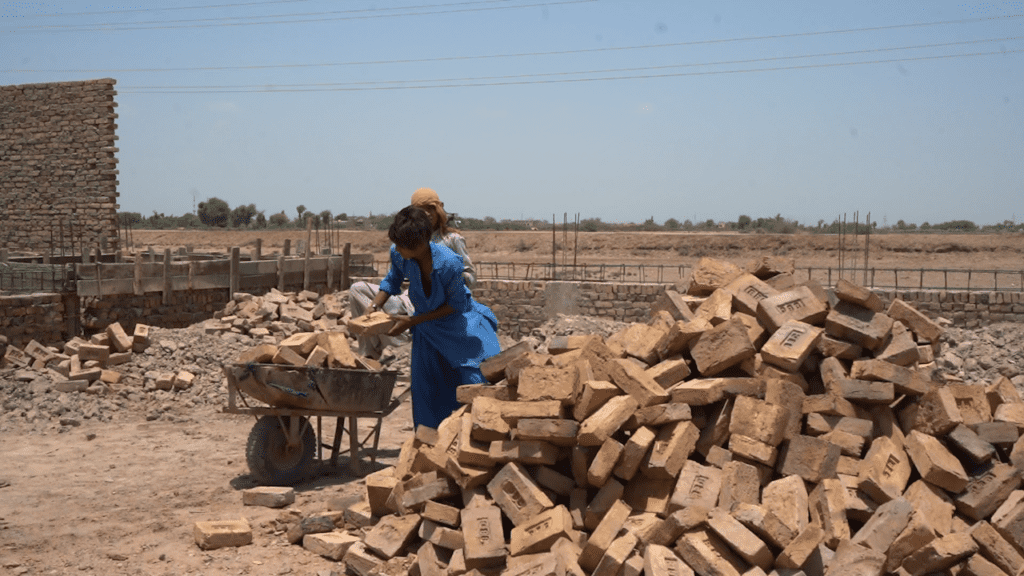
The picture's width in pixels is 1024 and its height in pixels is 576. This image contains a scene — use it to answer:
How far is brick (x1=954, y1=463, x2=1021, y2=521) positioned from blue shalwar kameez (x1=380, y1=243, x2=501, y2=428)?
113 inches

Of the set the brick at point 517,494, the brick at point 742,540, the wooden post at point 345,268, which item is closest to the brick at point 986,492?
the brick at point 742,540

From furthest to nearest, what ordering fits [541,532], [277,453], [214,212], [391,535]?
1. [214,212]
2. [277,453]
3. [391,535]
4. [541,532]

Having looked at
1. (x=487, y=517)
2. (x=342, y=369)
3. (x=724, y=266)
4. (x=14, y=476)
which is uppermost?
(x=724, y=266)

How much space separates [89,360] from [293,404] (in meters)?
5.33

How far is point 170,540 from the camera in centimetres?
534

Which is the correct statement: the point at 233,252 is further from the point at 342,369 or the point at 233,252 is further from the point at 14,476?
the point at 342,369

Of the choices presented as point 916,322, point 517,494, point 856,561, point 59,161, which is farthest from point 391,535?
point 59,161

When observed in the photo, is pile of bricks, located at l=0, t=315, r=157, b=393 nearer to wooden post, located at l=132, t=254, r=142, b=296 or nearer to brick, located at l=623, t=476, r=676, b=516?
wooden post, located at l=132, t=254, r=142, b=296

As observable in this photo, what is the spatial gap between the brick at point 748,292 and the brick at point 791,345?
1.25ft

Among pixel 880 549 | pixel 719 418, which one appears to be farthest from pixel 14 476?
pixel 880 549

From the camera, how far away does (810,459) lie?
443 cm

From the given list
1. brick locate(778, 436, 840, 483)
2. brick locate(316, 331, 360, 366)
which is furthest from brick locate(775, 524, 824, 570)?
brick locate(316, 331, 360, 366)

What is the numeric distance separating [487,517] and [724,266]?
8.50ft

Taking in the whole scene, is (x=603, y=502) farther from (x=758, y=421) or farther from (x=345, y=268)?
(x=345, y=268)
